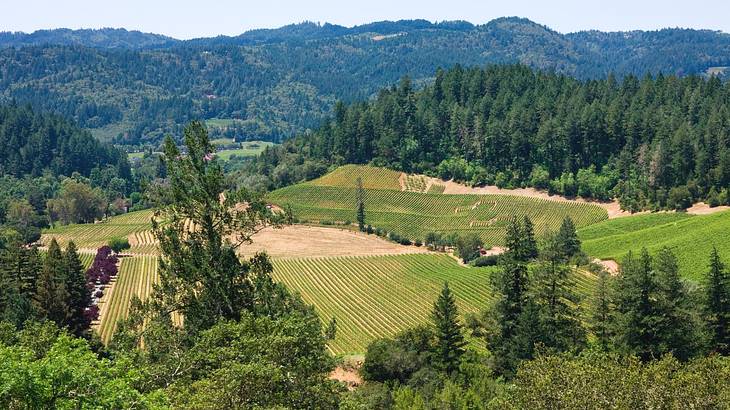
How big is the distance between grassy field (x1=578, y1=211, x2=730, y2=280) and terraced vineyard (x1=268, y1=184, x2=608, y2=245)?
858 cm

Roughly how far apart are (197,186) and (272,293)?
538cm

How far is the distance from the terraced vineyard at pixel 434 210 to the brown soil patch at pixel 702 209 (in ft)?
40.8

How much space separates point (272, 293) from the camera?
28.5 meters

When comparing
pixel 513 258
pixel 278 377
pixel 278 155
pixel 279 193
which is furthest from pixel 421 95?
pixel 278 377

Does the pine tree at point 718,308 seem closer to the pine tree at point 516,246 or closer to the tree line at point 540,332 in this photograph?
the tree line at point 540,332

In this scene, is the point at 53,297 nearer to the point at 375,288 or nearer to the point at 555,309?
the point at 555,309

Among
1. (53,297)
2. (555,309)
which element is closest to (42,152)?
(53,297)

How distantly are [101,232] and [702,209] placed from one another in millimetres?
97427

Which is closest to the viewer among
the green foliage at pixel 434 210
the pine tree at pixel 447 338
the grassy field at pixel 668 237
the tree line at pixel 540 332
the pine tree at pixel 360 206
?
the tree line at pixel 540 332

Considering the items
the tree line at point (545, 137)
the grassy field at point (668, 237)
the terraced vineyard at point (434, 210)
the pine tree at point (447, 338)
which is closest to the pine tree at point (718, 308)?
the pine tree at point (447, 338)

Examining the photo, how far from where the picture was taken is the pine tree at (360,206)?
11336 cm

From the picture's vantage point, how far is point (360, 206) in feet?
376

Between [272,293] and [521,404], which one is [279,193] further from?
[521,404]

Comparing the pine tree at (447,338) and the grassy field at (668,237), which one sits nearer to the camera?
the pine tree at (447,338)
